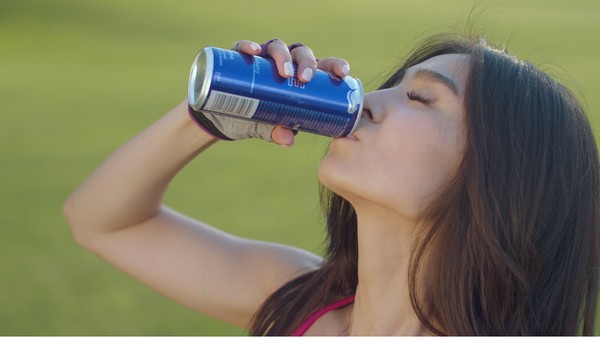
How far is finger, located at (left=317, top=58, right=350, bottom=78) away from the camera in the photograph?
142cm

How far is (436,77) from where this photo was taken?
142cm

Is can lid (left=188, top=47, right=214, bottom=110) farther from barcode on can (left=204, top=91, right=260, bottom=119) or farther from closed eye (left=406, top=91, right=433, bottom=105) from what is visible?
closed eye (left=406, top=91, right=433, bottom=105)

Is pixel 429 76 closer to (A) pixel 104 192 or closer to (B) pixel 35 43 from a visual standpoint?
(A) pixel 104 192

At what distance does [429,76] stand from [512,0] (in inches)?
320

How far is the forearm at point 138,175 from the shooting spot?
159cm

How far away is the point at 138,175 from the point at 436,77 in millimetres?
548

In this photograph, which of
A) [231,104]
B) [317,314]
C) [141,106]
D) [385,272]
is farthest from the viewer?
[141,106]

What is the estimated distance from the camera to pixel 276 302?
1596 millimetres

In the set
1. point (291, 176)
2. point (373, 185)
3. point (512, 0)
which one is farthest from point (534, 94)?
point (512, 0)

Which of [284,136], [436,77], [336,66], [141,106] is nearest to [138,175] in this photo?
[284,136]

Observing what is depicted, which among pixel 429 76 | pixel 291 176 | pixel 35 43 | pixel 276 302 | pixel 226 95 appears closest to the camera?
pixel 226 95

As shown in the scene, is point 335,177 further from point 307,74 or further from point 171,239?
point 171,239

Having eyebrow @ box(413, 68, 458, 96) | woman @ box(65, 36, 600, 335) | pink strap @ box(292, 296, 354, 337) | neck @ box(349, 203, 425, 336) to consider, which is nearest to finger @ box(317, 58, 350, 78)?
woman @ box(65, 36, 600, 335)

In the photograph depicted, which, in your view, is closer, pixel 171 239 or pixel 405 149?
pixel 405 149
